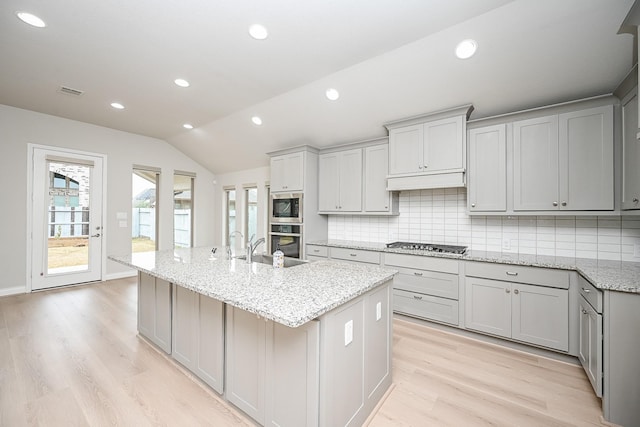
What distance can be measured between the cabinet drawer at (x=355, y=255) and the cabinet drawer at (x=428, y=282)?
1.18ft

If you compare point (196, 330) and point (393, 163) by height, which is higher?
point (393, 163)

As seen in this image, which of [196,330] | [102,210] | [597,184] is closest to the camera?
[196,330]

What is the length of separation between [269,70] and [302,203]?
6.18 ft

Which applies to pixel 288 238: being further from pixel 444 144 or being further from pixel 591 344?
pixel 591 344

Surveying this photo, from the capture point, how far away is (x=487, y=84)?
2.60 m

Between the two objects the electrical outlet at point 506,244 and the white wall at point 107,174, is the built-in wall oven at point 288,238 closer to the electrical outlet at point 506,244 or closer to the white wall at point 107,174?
the white wall at point 107,174

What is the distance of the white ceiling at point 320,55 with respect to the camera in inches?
78.7

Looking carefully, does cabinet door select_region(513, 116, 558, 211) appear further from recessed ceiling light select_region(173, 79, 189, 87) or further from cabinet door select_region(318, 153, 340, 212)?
recessed ceiling light select_region(173, 79, 189, 87)

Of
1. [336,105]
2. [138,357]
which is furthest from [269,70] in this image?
[138,357]

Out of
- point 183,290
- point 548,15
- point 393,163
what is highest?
point 548,15

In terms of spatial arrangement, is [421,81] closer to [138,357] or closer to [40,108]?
[138,357]

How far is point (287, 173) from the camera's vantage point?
435 centimetres

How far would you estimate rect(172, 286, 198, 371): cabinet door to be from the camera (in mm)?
2078

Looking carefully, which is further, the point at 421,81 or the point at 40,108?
the point at 40,108
